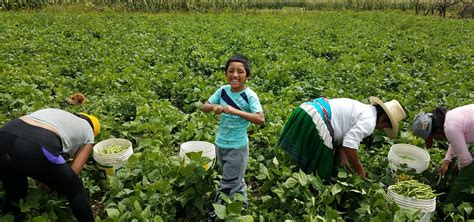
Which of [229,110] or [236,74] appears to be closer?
[229,110]

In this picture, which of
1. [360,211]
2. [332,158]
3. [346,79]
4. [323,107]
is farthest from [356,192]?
[346,79]

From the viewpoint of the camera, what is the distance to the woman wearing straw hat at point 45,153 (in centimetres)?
248

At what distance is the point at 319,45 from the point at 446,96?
4.93m

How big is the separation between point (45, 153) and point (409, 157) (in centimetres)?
340

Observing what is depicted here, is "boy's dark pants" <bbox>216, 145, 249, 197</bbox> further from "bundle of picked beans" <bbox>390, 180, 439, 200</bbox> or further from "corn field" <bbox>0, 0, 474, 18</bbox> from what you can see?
"corn field" <bbox>0, 0, 474, 18</bbox>

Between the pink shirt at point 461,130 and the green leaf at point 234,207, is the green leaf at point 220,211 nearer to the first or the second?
the green leaf at point 234,207

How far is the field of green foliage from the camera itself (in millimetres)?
3096

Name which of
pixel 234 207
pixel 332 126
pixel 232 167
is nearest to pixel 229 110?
pixel 232 167

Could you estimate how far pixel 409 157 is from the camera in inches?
153

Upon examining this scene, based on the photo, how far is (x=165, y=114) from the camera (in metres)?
5.14

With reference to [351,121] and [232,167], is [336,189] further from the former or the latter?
[232,167]

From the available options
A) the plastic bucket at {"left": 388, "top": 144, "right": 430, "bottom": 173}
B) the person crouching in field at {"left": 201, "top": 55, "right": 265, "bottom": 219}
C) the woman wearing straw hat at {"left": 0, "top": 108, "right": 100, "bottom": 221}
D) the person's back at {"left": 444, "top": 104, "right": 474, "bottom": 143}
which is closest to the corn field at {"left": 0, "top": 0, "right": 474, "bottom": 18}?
the woman wearing straw hat at {"left": 0, "top": 108, "right": 100, "bottom": 221}

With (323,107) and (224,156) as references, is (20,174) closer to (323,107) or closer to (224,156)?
(224,156)

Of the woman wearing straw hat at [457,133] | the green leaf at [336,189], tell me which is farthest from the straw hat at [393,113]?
the green leaf at [336,189]
